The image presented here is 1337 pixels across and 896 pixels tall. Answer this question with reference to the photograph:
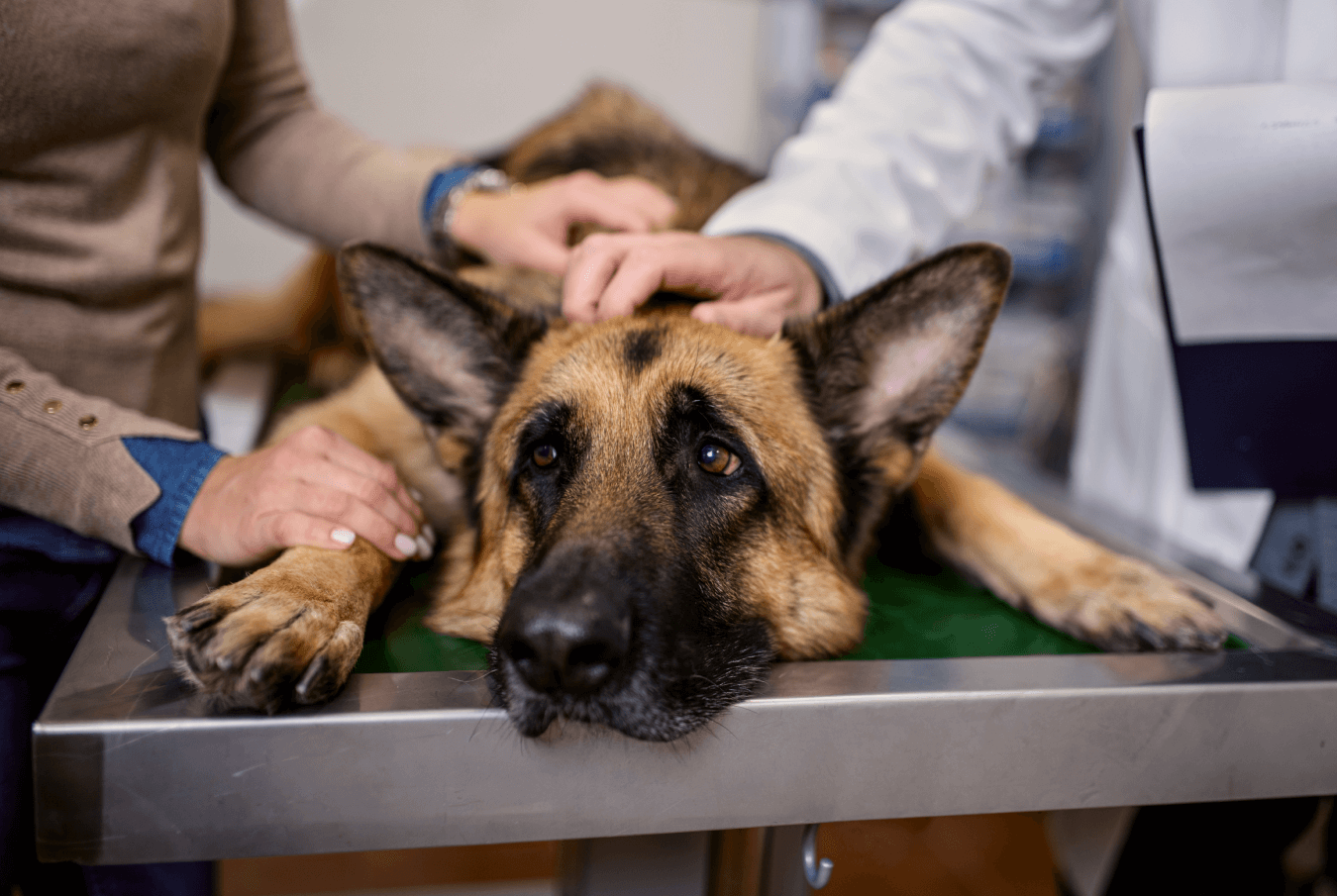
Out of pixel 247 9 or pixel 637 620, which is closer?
pixel 637 620

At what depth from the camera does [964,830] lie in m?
1.19

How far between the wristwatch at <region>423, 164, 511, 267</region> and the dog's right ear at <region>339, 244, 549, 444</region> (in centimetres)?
41

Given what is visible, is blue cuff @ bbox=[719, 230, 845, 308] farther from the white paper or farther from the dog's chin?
the dog's chin

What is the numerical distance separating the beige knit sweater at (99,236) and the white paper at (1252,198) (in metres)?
1.30

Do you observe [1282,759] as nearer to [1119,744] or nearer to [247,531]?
[1119,744]

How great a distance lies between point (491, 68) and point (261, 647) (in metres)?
3.17

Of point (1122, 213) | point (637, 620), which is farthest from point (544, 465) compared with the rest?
point (1122, 213)

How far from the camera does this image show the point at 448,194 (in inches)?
59.7

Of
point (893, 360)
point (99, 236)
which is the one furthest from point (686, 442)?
point (99, 236)

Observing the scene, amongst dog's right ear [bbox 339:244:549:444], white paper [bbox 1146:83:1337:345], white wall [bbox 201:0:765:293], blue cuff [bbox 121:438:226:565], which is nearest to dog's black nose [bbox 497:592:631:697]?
blue cuff [bbox 121:438:226:565]

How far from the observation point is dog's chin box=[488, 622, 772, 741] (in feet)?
2.51

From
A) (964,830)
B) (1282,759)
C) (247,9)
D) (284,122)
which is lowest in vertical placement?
(964,830)

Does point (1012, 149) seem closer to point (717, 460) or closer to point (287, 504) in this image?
point (717, 460)

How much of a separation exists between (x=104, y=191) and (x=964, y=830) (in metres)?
1.59
